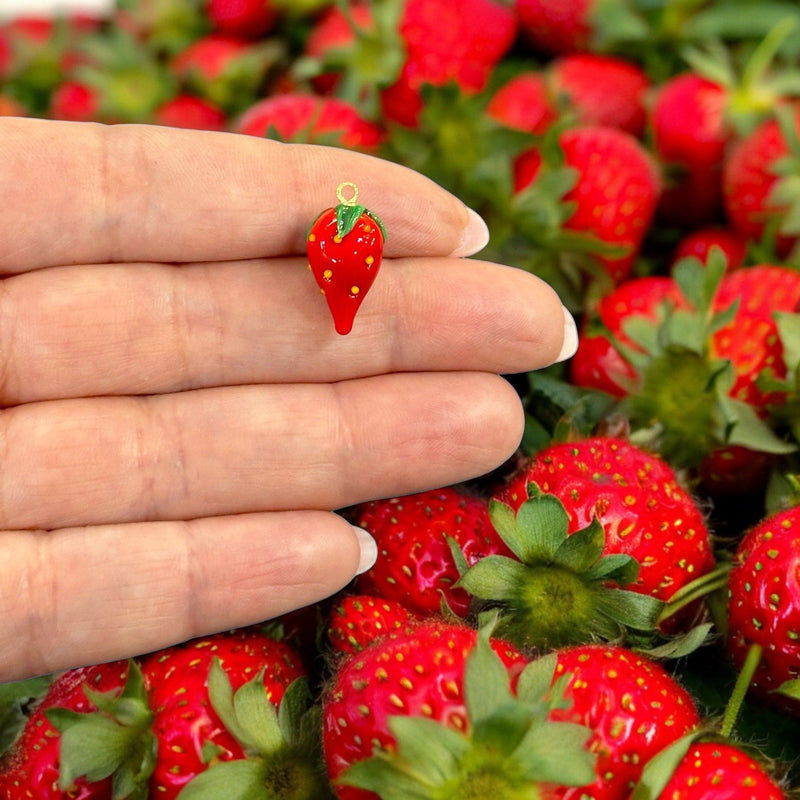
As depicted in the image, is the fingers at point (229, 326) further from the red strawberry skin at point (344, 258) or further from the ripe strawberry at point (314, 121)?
the ripe strawberry at point (314, 121)

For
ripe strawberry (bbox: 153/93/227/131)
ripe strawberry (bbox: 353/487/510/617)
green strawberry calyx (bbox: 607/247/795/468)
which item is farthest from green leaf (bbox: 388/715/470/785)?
ripe strawberry (bbox: 153/93/227/131)

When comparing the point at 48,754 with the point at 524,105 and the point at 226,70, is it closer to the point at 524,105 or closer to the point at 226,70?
the point at 524,105

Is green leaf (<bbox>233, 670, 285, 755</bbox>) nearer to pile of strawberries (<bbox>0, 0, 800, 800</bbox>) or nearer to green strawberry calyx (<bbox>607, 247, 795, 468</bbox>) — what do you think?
pile of strawberries (<bbox>0, 0, 800, 800</bbox>)

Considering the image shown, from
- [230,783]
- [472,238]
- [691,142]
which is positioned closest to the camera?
[230,783]

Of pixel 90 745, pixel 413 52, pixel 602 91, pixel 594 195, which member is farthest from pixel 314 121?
pixel 90 745

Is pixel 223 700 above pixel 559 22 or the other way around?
the other way around

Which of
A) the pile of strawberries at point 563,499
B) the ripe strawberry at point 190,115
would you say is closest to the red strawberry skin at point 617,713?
the pile of strawberries at point 563,499
